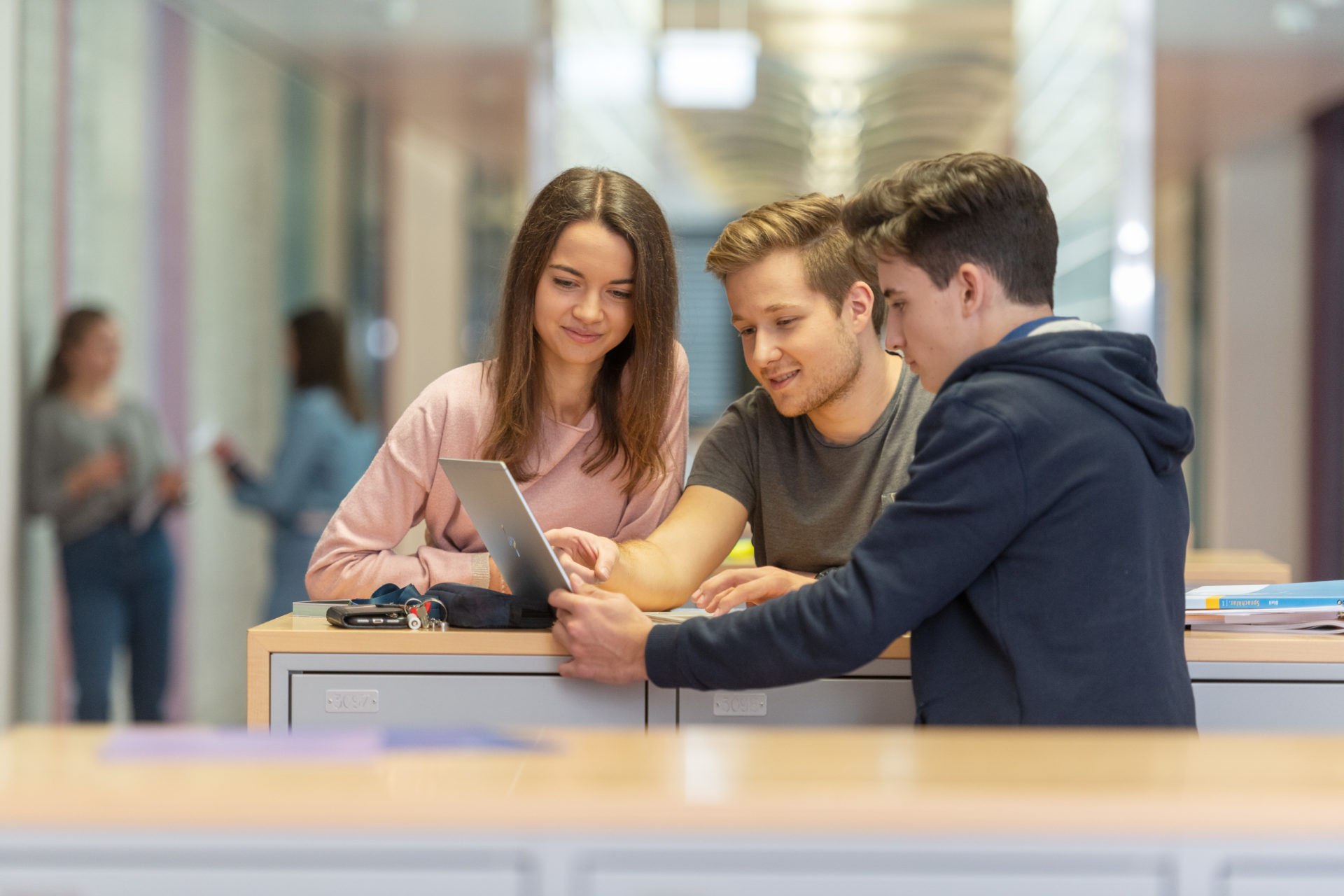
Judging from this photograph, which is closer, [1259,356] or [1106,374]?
[1106,374]

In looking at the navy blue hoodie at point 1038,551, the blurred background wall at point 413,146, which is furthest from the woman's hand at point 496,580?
the blurred background wall at point 413,146

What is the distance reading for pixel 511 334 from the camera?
2.06 m

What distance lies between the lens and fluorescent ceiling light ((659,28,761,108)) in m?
4.50

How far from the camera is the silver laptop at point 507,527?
63.1 inches

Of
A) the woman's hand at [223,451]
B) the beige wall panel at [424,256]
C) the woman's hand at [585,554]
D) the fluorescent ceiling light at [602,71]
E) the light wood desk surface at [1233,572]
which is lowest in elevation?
the light wood desk surface at [1233,572]

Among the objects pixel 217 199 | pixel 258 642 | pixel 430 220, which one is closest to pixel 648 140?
pixel 430 220

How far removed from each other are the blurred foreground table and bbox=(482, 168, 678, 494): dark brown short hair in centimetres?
121

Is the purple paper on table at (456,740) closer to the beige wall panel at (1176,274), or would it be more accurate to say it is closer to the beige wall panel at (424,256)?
the beige wall panel at (424,256)

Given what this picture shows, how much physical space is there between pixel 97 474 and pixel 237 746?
3415 mm

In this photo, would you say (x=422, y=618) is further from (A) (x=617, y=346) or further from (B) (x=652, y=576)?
(A) (x=617, y=346)

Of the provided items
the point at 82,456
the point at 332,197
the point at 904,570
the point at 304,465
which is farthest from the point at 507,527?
the point at 332,197

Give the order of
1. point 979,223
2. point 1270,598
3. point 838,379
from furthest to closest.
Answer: point 838,379
point 1270,598
point 979,223

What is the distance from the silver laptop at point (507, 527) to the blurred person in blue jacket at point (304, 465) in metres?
2.77

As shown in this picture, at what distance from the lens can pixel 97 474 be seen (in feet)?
13.3
